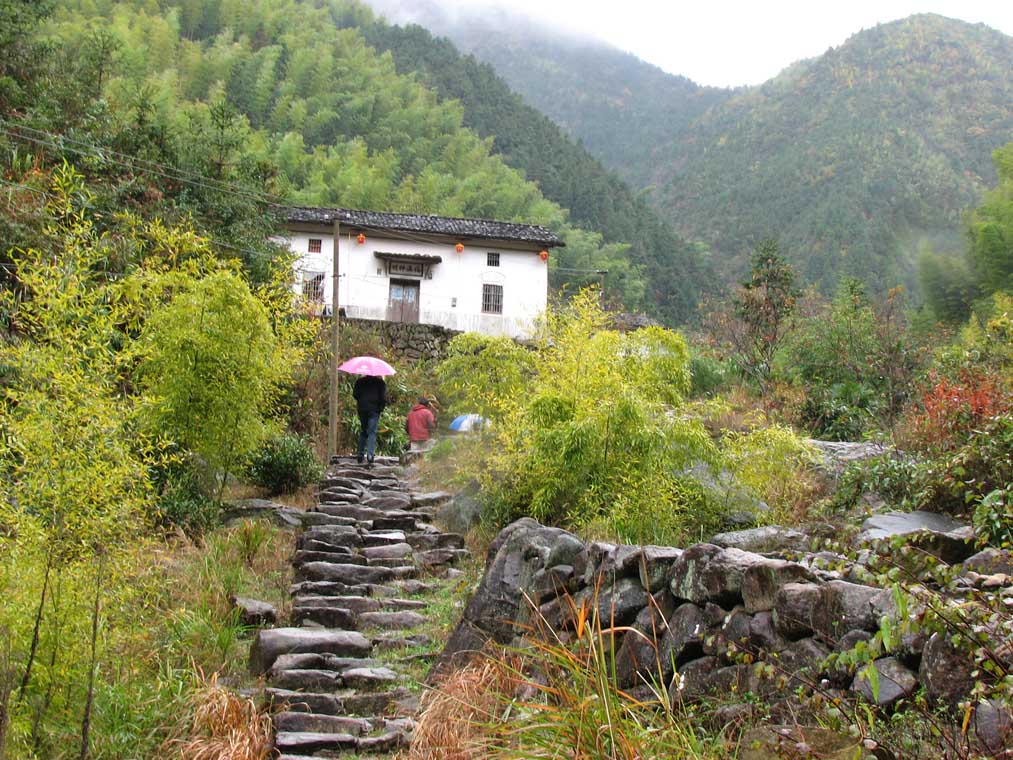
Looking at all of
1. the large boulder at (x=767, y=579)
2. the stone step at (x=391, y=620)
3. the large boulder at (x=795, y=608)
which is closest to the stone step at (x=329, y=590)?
the stone step at (x=391, y=620)

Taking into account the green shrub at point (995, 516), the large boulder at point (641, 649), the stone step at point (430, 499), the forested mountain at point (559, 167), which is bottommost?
the stone step at point (430, 499)

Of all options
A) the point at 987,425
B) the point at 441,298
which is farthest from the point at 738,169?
the point at 987,425

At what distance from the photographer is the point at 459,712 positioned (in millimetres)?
5246

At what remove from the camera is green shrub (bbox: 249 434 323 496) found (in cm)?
1256

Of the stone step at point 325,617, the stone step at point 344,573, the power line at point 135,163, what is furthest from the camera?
the power line at point 135,163

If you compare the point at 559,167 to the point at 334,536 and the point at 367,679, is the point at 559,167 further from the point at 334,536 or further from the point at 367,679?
the point at 367,679

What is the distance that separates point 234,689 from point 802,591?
386 cm

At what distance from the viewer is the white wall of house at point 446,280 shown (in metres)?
28.1

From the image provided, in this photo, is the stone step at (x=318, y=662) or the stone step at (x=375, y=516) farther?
the stone step at (x=375, y=516)

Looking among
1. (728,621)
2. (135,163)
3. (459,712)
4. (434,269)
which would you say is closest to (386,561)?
(459,712)

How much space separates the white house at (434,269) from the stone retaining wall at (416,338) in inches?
64.3

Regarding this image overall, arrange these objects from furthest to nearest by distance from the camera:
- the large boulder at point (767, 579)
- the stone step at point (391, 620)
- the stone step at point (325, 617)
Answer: the stone step at point (391, 620), the stone step at point (325, 617), the large boulder at point (767, 579)

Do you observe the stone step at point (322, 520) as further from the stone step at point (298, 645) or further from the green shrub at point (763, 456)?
the green shrub at point (763, 456)

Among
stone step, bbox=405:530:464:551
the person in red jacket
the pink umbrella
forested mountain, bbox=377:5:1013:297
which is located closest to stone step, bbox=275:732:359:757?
stone step, bbox=405:530:464:551
